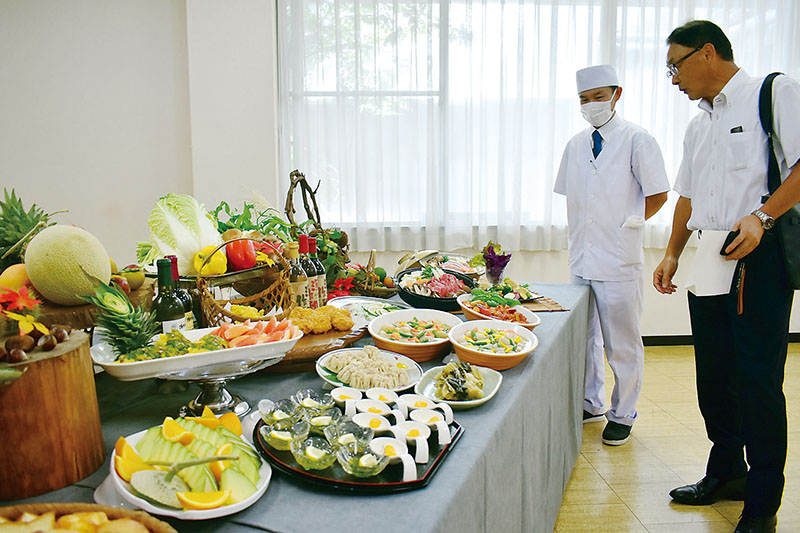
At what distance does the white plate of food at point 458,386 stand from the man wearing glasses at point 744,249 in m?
0.99

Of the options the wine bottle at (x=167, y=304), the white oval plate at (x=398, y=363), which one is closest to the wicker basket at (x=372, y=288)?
the white oval plate at (x=398, y=363)

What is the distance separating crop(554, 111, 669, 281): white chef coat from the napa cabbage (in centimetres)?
183

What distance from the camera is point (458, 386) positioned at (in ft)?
4.10

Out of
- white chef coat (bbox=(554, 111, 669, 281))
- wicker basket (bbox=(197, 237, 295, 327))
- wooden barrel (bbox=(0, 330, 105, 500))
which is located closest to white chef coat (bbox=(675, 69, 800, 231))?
white chef coat (bbox=(554, 111, 669, 281))

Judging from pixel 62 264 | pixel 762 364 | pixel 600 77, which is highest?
pixel 600 77

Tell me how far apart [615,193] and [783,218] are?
0.99 m

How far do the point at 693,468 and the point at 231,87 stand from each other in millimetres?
3464

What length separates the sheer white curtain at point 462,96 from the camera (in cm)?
396

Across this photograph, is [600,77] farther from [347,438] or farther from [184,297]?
[347,438]

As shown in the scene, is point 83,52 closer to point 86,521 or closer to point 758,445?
point 86,521

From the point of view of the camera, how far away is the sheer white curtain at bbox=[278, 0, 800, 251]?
3.96 metres

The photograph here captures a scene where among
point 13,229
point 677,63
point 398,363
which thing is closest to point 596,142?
point 677,63

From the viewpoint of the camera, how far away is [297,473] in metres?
0.90

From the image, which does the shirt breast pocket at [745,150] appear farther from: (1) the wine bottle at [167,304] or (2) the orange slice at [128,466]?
(2) the orange slice at [128,466]
